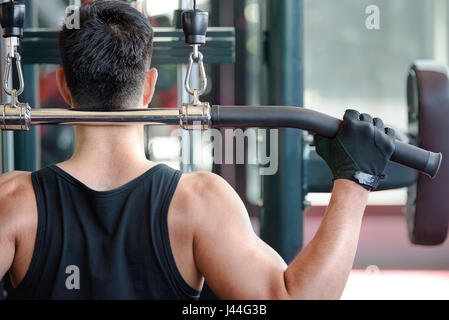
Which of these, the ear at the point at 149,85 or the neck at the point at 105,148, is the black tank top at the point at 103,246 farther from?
the ear at the point at 149,85

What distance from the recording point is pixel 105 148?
1155mm

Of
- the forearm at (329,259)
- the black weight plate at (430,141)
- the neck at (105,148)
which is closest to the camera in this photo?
the forearm at (329,259)

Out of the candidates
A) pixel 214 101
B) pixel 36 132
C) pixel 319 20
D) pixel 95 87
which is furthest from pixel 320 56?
pixel 95 87

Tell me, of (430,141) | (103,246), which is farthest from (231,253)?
(430,141)

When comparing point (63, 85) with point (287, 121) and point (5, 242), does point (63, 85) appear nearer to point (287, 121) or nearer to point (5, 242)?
point (5, 242)

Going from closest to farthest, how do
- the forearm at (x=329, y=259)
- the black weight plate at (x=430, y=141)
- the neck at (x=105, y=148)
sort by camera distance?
the forearm at (x=329, y=259) → the neck at (x=105, y=148) → the black weight plate at (x=430, y=141)

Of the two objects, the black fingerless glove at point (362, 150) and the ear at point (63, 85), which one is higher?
the ear at point (63, 85)

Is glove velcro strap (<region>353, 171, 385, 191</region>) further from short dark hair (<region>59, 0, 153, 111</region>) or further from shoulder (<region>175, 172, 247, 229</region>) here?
short dark hair (<region>59, 0, 153, 111</region>)

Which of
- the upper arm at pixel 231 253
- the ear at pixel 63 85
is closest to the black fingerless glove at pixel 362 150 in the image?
the upper arm at pixel 231 253

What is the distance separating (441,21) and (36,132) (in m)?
5.30

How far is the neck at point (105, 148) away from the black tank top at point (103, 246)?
0.17ft

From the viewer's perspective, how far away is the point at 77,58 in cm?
116

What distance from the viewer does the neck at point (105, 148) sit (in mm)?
1149

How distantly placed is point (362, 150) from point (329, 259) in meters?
0.19
